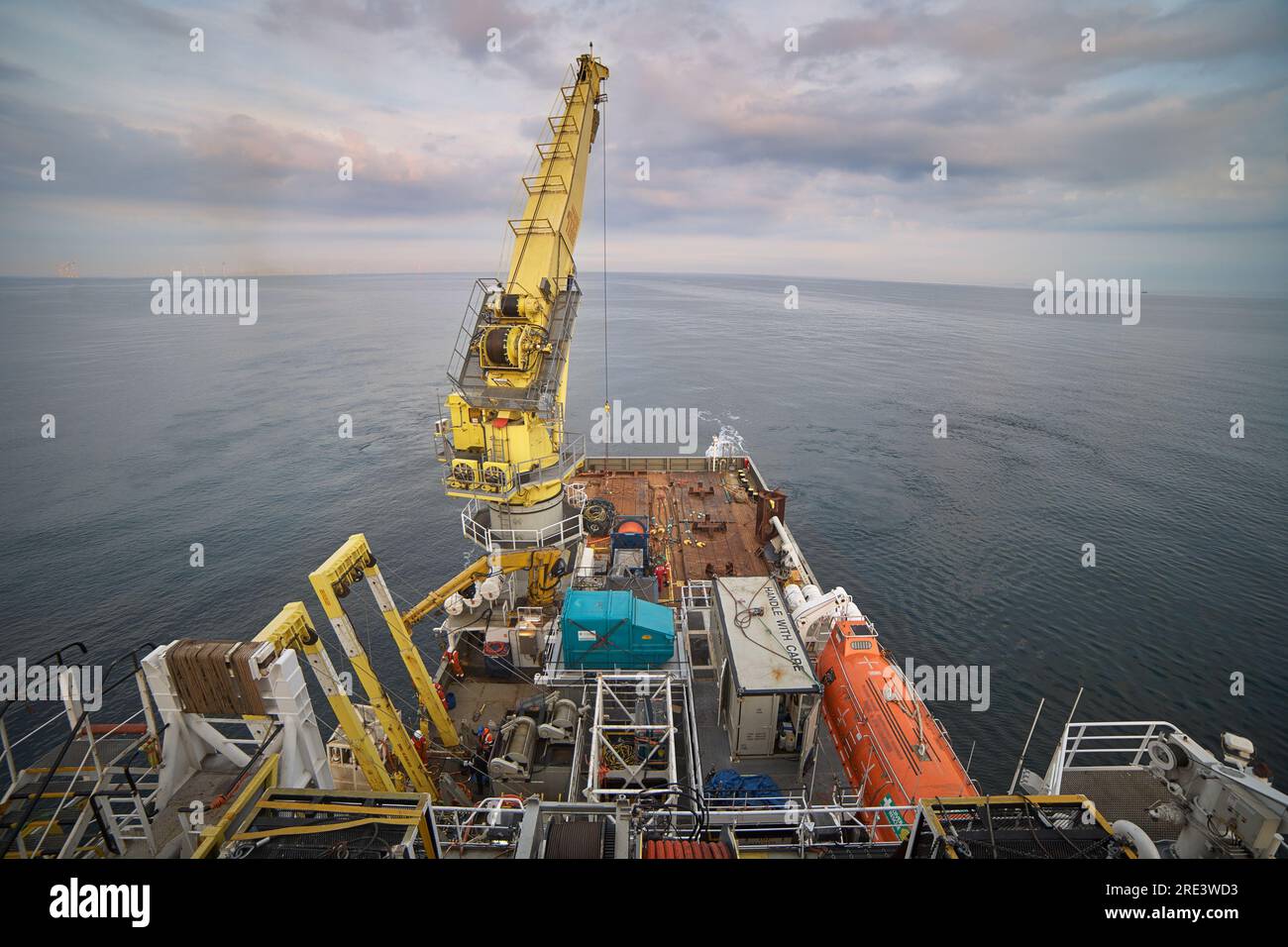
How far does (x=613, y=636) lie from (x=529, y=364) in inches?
490

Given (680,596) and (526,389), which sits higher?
(526,389)

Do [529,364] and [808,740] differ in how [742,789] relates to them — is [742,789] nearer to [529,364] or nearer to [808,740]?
[808,740]

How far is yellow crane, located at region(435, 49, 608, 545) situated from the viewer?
75.0 feet

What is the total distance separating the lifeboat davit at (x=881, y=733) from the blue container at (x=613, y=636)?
5.54 m

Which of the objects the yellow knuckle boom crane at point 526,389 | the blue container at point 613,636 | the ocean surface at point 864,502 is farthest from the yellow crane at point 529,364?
the ocean surface at point 864,502

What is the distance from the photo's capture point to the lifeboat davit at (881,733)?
1345cm

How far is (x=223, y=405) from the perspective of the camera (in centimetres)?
7500

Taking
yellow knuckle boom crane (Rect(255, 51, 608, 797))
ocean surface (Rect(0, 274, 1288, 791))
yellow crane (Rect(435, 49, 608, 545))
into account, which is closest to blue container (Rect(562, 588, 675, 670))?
yellow knuckle boom crane (Rect(255, 51, 608, 797))

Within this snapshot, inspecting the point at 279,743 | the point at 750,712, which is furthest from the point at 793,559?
the point at 279,743

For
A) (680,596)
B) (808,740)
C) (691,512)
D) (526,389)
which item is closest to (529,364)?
(526,389)

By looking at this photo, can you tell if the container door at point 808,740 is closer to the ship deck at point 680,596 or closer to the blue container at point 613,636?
the ship deck at point 680,596

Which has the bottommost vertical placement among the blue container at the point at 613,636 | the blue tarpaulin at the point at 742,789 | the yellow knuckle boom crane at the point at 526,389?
the blue tarpaulin at the point at 742,789

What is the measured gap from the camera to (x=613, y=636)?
16.3 meters

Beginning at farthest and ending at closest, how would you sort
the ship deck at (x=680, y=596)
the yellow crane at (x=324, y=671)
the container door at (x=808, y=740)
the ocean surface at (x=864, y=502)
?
the ocean surface at (x=864, y=502) < the ship deck at (x=680, y=596) < the container door at (x=808, y=740) < the yellow crane at (x=324, y=671)
